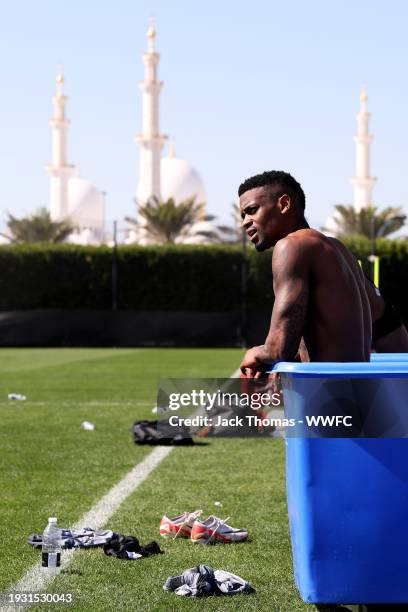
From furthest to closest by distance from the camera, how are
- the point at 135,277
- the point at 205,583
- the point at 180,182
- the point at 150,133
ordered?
1. the point at 180,182
2. the point at 150,133
3. the point at 135,277
4. the point at 205,583

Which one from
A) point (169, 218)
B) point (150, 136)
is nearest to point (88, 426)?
point (169, 218)

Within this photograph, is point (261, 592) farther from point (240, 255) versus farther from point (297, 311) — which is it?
point (240, 255)

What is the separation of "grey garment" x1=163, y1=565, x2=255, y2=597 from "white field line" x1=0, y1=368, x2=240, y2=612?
23.4 inches

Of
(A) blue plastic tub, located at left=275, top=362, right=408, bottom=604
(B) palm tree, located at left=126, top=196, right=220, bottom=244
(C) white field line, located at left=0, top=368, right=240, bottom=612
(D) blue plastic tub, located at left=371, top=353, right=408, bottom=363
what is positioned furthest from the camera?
(B) palm tree, located at left=126, top=196, right=220, bottom=244

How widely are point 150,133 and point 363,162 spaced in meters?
25.7

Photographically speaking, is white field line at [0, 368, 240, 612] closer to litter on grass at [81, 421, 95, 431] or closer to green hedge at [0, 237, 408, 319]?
litter on grass at [81, 421, 95, 431]

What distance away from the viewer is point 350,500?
437cm

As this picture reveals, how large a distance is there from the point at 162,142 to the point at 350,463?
10031 cm

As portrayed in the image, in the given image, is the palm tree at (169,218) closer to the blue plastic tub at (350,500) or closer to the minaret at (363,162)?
the minaret at (363,162)

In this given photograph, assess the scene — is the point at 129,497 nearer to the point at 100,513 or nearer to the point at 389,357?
the point at 100,513

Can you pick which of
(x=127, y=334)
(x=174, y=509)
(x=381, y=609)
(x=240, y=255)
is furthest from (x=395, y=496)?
(x=240, y=255)

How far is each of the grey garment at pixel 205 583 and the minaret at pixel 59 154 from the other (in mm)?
109825

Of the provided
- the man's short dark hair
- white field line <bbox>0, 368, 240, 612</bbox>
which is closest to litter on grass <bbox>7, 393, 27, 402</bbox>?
white field line <bbox>0, 368, 240, 612</bbox>

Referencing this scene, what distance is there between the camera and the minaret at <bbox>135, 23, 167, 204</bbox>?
333 ft
